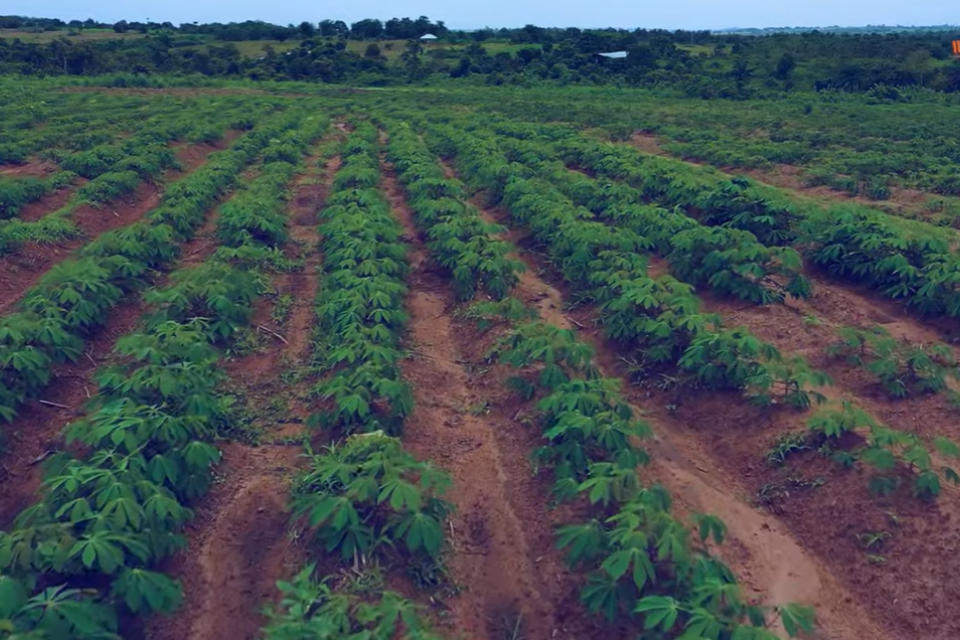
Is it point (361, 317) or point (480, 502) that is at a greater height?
point (361, 317)

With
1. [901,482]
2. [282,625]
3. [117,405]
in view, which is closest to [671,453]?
[901,482]

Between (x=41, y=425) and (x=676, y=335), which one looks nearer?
(x=41, y=425)

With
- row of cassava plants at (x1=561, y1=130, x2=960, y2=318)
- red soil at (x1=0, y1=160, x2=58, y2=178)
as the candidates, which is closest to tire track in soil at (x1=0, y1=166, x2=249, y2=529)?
row of cassava plants at (x1=561, y1=130, x2=960, y2=318)

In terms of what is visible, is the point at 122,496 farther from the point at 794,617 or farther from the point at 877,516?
the point at 877,516

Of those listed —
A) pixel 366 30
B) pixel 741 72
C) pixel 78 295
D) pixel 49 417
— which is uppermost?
pixel 366 30

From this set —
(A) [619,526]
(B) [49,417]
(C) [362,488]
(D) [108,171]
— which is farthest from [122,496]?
(D) [108,171]

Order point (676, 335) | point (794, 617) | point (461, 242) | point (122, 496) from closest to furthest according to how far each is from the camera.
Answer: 1. point (794, 617)
2. point (122, 496)
3. point (676, 335)
4. point (461, 242)

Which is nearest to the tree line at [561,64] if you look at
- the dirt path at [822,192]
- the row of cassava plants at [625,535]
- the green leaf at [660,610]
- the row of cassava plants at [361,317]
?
the dirt path at [822,192]

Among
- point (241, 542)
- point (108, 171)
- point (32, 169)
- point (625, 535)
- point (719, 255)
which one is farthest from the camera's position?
point (32, 169)
